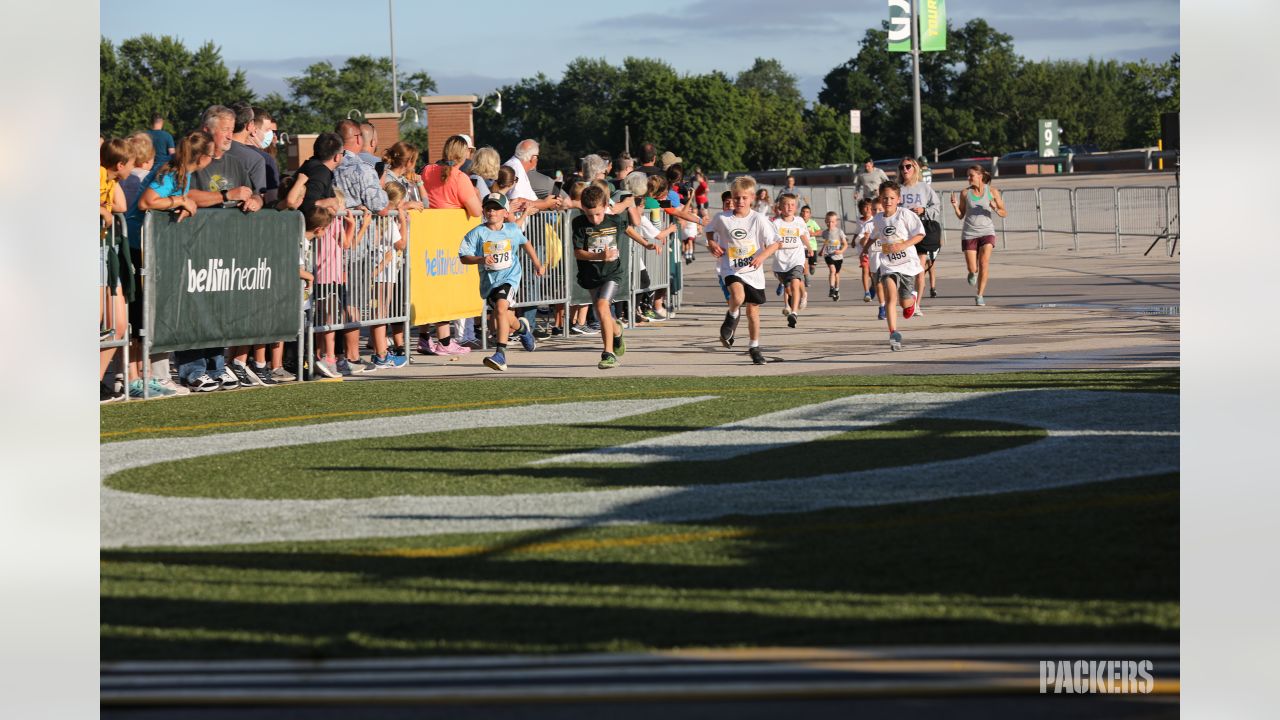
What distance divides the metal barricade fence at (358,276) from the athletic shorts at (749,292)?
3.01 m

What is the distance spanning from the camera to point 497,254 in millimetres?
14797

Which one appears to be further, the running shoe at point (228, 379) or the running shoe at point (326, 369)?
the running shoe at point (326, 369)

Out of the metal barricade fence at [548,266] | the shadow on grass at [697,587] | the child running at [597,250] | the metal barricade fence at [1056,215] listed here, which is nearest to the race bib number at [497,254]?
the child running at [597,250]

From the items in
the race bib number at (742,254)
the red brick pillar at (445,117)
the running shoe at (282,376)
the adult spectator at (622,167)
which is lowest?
the running shoe at (282,376)

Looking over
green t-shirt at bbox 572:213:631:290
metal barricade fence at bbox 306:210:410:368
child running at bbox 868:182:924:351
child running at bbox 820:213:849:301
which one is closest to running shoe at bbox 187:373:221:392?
metal barricade fence at bbox 306:210:410:368

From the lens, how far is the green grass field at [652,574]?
17.4 feet

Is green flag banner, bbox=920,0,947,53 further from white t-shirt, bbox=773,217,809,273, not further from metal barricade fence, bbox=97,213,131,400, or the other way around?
metal barricade fence, bbox=97,213,131,400

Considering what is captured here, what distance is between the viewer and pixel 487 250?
581 inches

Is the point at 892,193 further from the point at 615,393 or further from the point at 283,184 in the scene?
the point at 283,184

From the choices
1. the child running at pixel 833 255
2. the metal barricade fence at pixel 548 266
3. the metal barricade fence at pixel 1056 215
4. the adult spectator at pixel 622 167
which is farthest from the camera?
the metal barricade fence at pixel 1056 215

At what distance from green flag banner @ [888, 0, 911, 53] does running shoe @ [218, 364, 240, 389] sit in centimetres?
4808

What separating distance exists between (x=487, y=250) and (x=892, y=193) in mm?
4069

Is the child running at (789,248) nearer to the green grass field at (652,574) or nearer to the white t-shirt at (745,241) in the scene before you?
the white t-shirt at (745,241)

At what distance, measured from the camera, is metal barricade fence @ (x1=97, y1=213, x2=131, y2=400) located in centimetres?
1207
